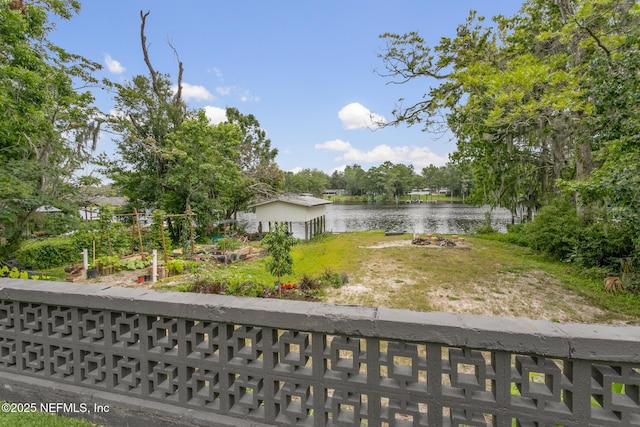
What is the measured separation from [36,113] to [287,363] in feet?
23.6

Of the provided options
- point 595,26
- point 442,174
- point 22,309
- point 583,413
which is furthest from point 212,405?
point 442,174

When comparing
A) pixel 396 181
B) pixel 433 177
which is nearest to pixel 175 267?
pixel 396 181

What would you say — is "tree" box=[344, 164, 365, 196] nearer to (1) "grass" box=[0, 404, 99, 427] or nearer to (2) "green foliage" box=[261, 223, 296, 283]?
(2) "green foliage" box=[261, 223, 296, 283]

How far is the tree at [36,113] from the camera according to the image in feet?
17.5

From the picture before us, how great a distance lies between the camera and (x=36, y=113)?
5.65m

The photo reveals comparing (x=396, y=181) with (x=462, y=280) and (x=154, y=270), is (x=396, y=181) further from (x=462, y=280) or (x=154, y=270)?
(x=154, y=270)

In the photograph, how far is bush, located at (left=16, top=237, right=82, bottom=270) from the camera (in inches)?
496

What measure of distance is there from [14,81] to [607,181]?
11105 mm

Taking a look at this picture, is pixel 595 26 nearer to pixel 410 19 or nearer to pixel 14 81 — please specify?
pixel 410 19

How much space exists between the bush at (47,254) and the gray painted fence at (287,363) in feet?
47.1

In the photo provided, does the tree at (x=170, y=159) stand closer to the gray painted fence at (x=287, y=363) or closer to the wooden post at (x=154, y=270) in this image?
the wooden post at (x=154, y=270)

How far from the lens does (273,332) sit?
6.07ft

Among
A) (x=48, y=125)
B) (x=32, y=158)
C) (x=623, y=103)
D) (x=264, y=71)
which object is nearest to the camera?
(x=623, y=103)

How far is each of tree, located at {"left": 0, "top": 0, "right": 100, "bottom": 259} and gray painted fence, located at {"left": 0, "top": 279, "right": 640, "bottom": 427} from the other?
485 cm
